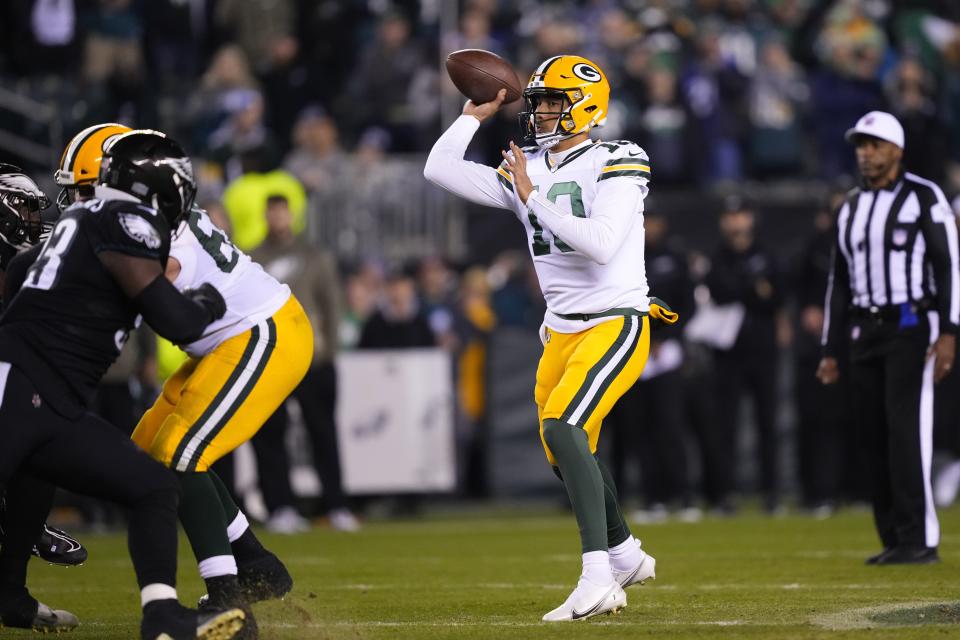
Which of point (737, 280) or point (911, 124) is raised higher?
point (911, 124)

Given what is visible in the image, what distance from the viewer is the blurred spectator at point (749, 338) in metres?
11.9

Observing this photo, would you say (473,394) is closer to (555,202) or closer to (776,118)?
(776,118)

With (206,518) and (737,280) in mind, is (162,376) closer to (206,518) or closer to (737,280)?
(737,280)

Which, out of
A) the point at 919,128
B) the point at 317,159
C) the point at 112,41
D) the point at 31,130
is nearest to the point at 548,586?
the point at 919,128

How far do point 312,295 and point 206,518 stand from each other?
574 centimetres

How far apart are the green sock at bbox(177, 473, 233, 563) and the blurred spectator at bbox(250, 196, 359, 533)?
5.33 m

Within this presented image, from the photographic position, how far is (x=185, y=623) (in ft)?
15.9

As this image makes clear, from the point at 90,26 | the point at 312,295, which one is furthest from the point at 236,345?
the point at 90,26

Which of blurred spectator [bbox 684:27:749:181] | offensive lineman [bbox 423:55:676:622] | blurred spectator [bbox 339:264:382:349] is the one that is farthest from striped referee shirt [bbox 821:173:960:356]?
blurred spectator [bbox 684:27:749:181]

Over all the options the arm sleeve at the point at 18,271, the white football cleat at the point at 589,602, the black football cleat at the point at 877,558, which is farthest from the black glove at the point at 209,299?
the black football cleat at the point at 877,558

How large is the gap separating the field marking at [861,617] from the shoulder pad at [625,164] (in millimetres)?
1697

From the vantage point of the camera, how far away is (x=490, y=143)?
14.3 m

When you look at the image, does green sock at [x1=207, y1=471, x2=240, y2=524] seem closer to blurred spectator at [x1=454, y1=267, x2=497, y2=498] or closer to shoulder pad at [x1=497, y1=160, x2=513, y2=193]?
shoulder pad at [x1=497, y1=160, x2=513, y2=193]

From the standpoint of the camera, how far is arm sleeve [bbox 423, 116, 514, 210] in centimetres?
631
